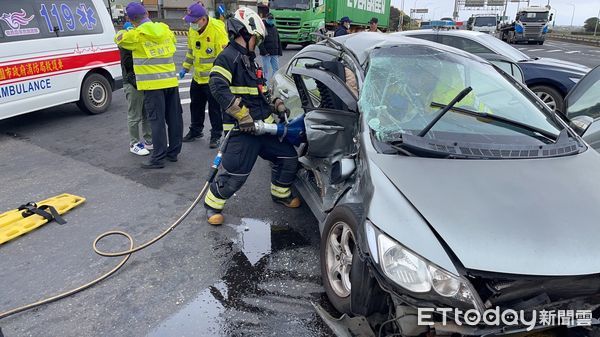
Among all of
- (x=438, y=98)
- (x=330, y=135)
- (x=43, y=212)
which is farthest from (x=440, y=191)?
(x=43, y=212)

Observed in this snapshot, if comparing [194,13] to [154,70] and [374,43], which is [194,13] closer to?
[154,70]

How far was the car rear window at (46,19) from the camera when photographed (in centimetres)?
589

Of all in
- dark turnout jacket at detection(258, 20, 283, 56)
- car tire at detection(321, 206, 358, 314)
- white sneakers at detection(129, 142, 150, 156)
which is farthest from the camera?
dark turnout jacket at detection(258, 20, 283, 56)

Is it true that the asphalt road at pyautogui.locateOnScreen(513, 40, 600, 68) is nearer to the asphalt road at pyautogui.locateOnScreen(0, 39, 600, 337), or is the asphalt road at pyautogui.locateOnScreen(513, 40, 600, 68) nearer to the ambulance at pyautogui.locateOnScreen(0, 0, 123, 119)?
the ambulance at pyautogui.locateOnScreen(0, 0, 123, 119)

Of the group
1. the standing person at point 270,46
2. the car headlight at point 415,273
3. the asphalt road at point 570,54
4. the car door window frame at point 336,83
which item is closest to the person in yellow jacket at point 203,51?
the car door window frame at point 336,83

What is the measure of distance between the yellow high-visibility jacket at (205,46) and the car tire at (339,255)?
12.1ft

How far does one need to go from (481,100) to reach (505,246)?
4.41 ft

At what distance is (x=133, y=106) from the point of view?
5.39 meters

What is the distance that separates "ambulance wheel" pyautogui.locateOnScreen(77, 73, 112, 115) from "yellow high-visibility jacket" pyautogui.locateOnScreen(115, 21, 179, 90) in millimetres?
2654

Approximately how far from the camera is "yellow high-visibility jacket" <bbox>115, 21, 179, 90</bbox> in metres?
4.68

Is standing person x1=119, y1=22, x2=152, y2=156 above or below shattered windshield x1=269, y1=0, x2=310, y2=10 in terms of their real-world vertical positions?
below

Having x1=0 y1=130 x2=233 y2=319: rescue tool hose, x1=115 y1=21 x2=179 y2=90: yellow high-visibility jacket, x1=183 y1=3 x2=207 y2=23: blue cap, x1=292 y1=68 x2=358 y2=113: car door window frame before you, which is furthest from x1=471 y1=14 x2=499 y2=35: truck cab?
x1=0 y1=130 x2=233 y2=319: rescue tool hose

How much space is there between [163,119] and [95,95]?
9.84 ft

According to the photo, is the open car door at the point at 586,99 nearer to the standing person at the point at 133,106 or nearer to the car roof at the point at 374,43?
the car roof at the point at 374,43
